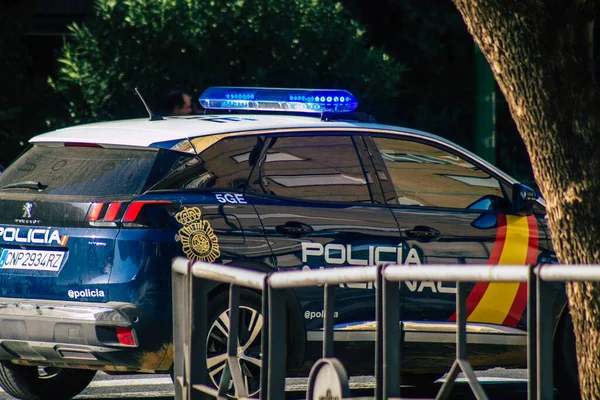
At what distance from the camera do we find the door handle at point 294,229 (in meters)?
6.69

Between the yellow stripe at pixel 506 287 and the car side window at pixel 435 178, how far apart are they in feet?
0.47

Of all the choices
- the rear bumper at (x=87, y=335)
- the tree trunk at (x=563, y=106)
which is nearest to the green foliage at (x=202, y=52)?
the rear bumper at (x=87, y=335)

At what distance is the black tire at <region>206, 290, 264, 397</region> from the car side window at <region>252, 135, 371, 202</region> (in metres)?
0.64

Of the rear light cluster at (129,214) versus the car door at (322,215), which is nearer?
the rear light cluster at (129,214)

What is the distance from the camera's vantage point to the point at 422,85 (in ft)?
52.0

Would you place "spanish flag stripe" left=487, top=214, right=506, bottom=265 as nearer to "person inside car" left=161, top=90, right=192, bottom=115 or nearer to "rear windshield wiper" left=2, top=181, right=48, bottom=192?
"rear windshield wiper" left=2, top=181, right=48, bottom=192

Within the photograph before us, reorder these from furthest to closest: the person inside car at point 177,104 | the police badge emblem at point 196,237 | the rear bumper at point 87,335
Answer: the person inside car at point 177,104
the police badge emblem at point 196,237
the rear bumper at point 87,335

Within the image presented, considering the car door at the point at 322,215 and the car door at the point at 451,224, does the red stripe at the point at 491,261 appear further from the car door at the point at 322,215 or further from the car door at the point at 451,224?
the car door at the point at 322,215

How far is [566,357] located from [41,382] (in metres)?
2.89

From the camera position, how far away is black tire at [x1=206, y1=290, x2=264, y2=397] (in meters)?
6.41

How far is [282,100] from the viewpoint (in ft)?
24.6

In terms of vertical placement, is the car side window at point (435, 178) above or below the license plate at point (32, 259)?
above

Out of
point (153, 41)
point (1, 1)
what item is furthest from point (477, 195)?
point (1, 1)

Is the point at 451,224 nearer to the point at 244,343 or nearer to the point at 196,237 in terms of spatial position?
the point at 244,343
